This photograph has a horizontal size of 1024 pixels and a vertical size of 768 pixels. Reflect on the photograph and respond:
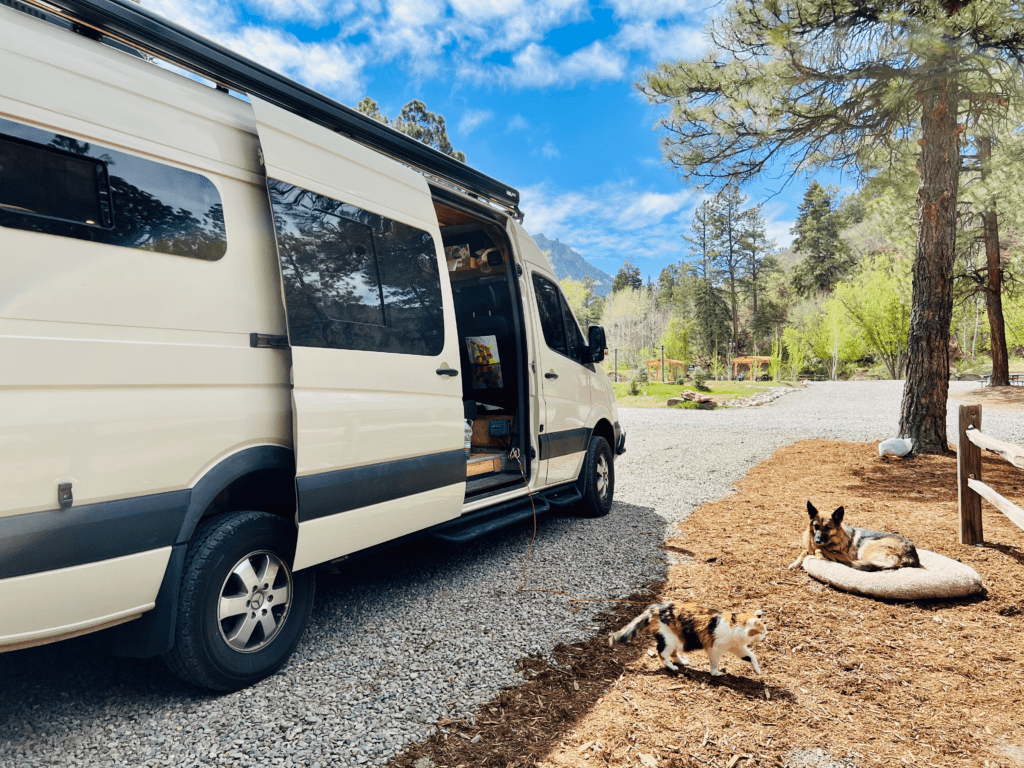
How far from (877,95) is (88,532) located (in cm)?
888

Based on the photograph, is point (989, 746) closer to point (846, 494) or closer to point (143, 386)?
point (143, 386)

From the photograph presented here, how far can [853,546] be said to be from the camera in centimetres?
412

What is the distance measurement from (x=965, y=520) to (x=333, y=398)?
4852mm

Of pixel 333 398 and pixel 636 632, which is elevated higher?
pixel 333 398

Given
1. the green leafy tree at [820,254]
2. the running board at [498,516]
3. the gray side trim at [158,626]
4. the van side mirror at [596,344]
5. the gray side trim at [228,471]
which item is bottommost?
the running board at [498,516]

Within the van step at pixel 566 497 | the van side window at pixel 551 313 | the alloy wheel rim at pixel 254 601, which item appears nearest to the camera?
the alloy wheel rim at pixel 254 601

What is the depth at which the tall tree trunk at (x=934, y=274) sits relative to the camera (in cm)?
791

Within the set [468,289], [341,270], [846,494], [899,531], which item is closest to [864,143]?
[846,494]

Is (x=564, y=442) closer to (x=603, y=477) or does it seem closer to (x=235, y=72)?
(x=603, y=477)

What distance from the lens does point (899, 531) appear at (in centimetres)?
505

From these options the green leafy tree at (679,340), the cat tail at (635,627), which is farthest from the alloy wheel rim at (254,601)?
the green leafy tree at (679,340)

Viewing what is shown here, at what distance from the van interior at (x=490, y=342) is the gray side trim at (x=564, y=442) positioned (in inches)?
8.6

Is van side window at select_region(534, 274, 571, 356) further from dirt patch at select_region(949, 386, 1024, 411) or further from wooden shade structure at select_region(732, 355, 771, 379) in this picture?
wooden shade structure at select_region(732, 355, 771, 379)

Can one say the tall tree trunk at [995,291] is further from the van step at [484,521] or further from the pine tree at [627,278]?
the pine tree at [627,278]
